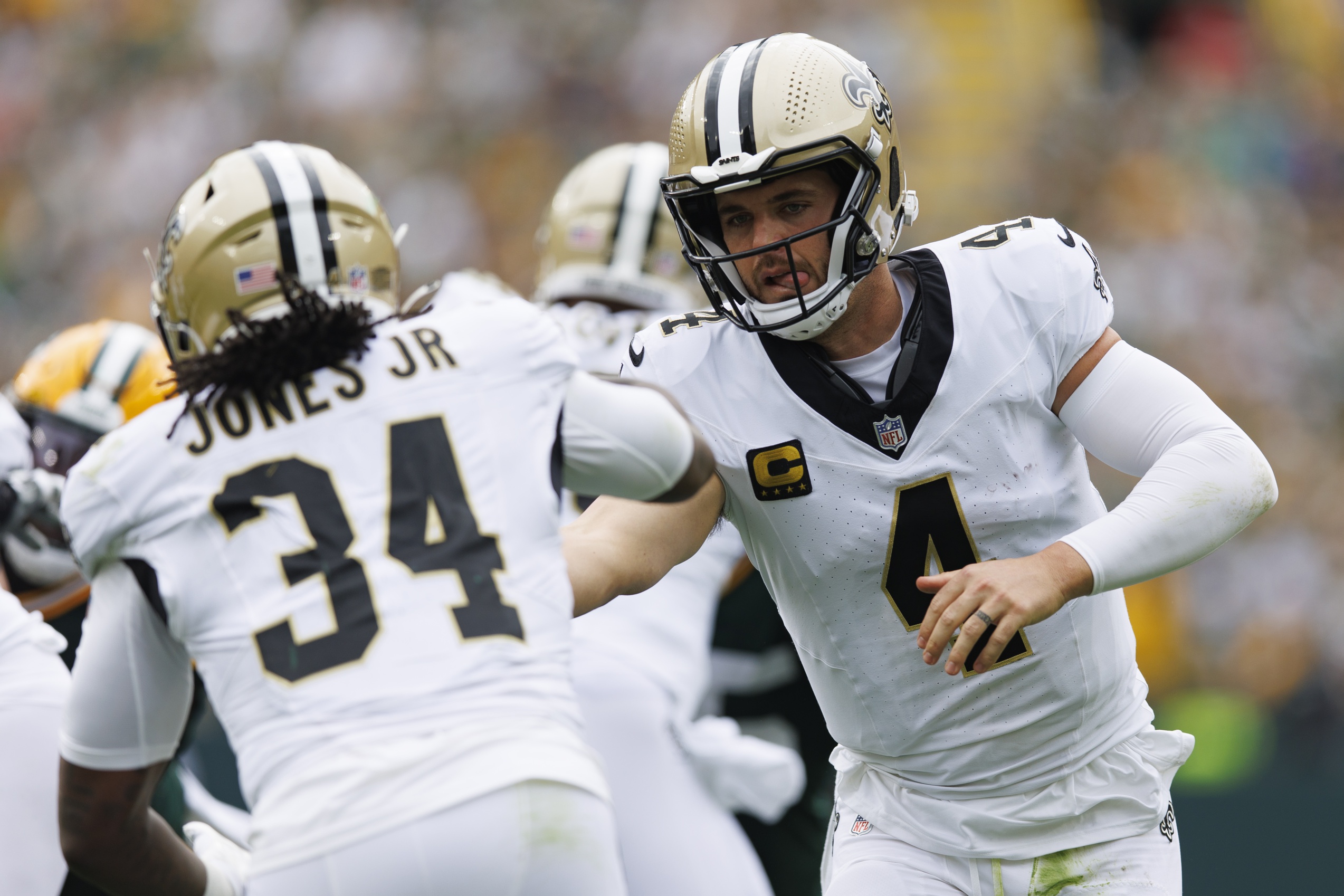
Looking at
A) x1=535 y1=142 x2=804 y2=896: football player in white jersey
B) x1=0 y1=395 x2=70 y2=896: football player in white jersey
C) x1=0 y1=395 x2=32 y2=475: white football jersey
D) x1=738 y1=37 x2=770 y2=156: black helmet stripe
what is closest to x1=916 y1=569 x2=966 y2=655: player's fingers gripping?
x1=738 y1=37 x2=770 y2=156: black helmet stripe

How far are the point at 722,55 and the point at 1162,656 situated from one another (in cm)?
627

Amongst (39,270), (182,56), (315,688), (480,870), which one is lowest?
(39,270)

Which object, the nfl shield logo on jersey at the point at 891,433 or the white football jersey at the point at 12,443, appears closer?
the nfl shield logo on jersey at the point at 891,433

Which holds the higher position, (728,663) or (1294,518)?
(728,663)

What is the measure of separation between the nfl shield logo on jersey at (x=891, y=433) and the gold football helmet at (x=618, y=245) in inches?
93.4

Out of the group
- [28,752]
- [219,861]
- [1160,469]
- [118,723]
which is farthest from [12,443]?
[1160,469]

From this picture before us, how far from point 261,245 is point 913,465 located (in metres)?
1.14

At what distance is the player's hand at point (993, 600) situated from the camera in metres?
2.30

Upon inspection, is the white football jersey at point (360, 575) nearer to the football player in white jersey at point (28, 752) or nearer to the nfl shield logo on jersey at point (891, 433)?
the nfl shield logo on jersey at point (891, 433)

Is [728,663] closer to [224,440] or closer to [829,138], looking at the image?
[829,138]

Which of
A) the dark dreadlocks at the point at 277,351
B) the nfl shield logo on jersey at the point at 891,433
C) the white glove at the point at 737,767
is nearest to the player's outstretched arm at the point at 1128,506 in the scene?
the nfl shield logo on jersey at the point at 891,433

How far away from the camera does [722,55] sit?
2.81 metres

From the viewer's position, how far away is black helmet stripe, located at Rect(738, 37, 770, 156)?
264 cm

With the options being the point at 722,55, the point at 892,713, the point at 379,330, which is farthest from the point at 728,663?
the point at 379,330
